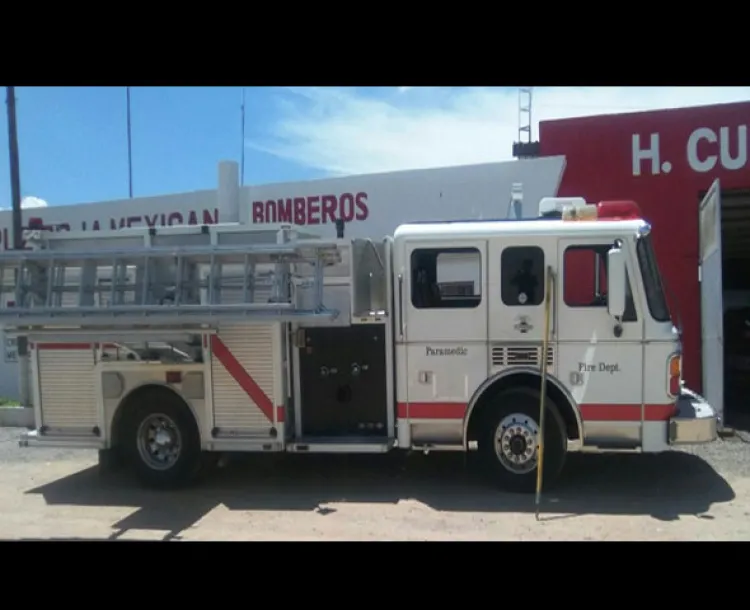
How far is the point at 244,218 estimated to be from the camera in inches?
533

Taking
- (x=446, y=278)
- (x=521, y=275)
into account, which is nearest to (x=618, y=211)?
(x=521, y=275)

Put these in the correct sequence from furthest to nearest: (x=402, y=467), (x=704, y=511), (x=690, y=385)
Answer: (x=690, y=385)
(x=402, y=467)
(x=704, y=511)

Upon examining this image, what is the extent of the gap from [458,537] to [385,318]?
7.44 feet

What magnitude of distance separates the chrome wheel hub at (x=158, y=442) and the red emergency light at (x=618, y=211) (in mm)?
4930

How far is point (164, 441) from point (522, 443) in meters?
3.69

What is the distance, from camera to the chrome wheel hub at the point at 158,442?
7.15 m

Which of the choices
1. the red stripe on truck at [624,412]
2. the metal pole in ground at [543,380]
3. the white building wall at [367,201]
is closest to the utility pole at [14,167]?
the white building wall at [367,201]

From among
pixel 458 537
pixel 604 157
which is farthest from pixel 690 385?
pixel 458 537

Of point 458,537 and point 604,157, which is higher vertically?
point 604,157

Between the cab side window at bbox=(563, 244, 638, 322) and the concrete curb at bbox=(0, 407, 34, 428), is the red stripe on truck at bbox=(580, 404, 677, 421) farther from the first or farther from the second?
the concrete curb at bbox=(0, 407, 34, 428)

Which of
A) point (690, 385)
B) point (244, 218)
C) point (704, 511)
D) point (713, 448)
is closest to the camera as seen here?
point (704, 511)

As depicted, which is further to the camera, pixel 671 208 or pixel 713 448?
pixel 671 208

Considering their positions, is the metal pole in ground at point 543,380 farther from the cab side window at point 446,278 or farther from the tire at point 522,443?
the cab side window at point 446,278
